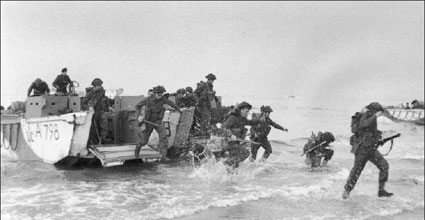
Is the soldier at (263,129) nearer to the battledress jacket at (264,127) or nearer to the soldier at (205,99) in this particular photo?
the battledress jacket at (264,127)

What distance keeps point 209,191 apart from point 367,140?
8.90 ft

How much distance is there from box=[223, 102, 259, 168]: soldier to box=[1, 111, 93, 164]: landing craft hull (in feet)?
9.46

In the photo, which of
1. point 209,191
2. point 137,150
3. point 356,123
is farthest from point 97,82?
point 356,123

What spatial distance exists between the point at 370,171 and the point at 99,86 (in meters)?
6.32

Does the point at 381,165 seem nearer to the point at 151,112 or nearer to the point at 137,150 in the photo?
the point at 151,112

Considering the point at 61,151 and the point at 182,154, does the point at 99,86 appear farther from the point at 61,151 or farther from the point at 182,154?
A: the point at 182,154

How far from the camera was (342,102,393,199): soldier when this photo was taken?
20.0 ft

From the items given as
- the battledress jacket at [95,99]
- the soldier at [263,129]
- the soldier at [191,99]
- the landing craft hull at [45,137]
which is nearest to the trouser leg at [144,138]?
the landing craft hull at [45,137]

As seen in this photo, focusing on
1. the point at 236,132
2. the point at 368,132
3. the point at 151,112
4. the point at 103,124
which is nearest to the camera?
the point at 368,132

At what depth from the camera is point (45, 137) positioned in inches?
378

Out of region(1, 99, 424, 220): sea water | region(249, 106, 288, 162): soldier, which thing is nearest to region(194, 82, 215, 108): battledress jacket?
region(1, 99, 424, 220): sea water

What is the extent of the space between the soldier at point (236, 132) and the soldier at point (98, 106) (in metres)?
3.14

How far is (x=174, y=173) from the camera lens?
920 cm

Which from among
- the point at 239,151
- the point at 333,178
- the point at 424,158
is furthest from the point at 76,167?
the point at 424,158
